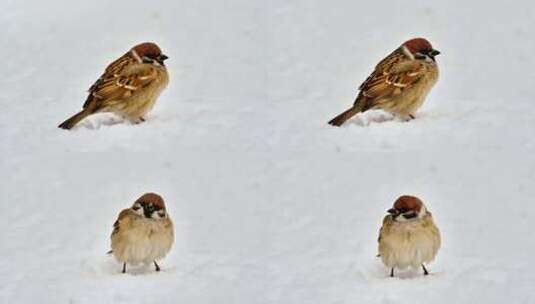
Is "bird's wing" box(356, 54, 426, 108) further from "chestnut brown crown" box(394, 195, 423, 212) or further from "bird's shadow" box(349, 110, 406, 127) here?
"chestnut brown crown" box(394, 195, 423, 212)

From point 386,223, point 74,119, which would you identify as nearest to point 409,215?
point 386,223

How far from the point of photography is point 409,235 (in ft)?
28.2

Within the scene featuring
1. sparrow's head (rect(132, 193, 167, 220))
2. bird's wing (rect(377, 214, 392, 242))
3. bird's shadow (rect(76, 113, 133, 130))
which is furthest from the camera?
bird's shadow (rect(76, 113, 133, 130))

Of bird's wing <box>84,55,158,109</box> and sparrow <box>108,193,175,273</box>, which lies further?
bird's wing <box>84,55,158,109</box>

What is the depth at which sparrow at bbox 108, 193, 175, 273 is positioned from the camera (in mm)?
8789

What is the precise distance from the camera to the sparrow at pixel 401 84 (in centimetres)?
1062

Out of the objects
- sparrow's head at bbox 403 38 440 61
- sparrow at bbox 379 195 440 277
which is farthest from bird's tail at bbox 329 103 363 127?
sparrow at bbox 379 195 440 277

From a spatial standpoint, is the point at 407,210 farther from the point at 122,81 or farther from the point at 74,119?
the point at 74,119

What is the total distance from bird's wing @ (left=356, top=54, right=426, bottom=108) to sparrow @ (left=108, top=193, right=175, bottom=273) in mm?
2542

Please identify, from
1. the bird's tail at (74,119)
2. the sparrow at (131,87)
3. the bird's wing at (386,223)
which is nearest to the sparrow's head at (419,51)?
the sparrow at (131,87)

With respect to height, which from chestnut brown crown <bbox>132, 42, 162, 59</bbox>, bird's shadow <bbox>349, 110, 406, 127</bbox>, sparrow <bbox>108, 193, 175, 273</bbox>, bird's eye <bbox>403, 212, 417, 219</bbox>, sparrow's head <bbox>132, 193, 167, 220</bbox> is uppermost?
chestnut brown crown <bbox>132, 42, 162, 59</bbox>

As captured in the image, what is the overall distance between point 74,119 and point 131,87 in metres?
0.57

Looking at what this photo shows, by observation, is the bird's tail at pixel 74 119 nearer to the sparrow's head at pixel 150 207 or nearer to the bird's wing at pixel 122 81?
the bird's wing at pixel 122 81

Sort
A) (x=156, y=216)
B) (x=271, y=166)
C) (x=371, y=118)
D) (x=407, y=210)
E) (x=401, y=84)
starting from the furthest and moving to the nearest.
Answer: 1. (x=371, y=118)
2. (x=401, y=84)
3. (x=271, y=166)
4. (x=156, y=216)
5. (x=407, y=210)
